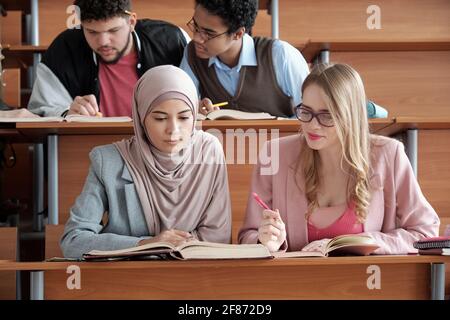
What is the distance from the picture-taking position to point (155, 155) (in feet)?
6.92

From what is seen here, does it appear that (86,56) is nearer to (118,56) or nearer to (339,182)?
(118,56)

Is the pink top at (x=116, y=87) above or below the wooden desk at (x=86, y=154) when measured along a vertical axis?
above

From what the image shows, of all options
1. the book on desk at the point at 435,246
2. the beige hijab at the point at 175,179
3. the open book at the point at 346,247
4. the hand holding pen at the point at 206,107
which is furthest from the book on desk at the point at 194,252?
the hand holding pen at the point at 206,107

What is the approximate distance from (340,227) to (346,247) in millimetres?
301

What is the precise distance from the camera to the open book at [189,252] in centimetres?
164

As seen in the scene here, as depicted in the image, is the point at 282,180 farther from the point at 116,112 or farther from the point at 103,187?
the point at 116,112

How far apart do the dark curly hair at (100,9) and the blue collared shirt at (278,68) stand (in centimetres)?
30

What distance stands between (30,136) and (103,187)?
0.74 meters

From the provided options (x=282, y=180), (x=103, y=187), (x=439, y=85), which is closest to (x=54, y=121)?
(x=103, y=187)

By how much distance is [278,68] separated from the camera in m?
2.86

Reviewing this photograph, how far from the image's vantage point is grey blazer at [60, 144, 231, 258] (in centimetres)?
201

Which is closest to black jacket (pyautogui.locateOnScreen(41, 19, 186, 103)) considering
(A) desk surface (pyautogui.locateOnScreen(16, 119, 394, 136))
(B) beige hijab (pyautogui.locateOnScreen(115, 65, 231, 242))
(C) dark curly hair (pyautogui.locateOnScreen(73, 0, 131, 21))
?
(C) dark curly hair (pyautogui.locateOnScreen(73, 0, 131, 21))

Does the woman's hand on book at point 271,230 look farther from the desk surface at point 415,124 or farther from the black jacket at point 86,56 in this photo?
the black jacket at point 86,56
